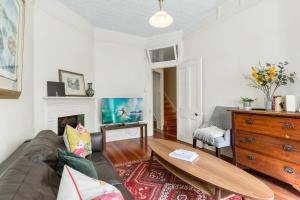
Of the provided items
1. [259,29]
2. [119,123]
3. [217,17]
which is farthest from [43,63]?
[259,29]

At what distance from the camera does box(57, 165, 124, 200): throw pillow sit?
2.65ft

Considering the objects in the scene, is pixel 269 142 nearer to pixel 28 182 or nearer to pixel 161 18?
pixel 161 18

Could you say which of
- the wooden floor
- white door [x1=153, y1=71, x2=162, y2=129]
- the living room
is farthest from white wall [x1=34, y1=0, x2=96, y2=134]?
white door [x1=153, y1=71, x2=162, y2=129]

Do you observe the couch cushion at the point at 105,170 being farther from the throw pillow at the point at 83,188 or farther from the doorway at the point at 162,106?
the doorway at the point at 162,106

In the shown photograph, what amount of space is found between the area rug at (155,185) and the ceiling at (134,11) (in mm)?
3023

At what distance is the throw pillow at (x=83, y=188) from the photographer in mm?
808

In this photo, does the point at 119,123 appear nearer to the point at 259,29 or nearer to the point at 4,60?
the point at 4,60

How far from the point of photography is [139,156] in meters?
3.58

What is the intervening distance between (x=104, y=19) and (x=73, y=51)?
3.42 ft

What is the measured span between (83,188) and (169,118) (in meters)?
5.69

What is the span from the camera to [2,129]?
1.59 metres

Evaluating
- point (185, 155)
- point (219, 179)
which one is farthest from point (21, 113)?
point (219, 179)

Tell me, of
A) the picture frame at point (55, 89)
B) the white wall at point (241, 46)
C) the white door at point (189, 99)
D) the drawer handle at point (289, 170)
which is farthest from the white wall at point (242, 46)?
the picture frame at point (55, 89)

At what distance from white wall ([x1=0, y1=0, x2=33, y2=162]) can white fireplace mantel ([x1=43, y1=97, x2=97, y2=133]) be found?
0.50m
